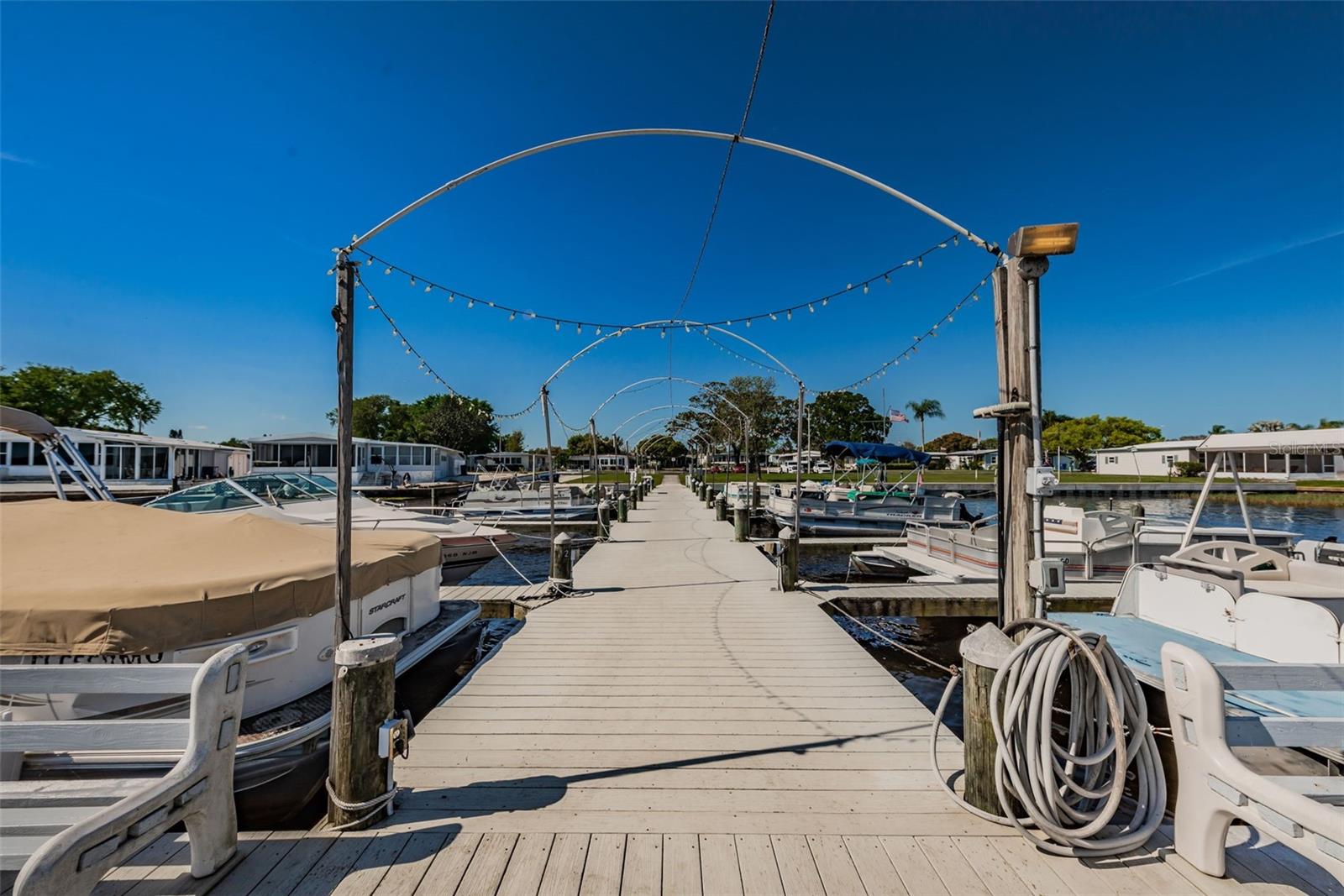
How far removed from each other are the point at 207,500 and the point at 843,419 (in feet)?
231

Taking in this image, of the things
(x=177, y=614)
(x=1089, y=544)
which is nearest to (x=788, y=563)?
(x=1089, y=544)

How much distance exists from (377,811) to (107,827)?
111 centimetres

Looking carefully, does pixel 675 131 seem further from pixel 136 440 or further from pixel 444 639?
pixel 136 440

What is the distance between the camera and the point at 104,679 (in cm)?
252

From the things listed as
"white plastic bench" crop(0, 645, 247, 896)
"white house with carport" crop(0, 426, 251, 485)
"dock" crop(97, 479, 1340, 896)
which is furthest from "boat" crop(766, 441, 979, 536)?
"white house with carport" crop(0, 426, 251, 485)

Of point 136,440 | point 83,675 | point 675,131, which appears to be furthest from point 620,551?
point 136,440

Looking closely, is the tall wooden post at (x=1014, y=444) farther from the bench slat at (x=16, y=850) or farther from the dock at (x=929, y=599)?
the dock at (x=929, y=599)

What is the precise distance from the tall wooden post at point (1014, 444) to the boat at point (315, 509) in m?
8.89

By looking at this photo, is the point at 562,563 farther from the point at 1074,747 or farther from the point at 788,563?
the point at 1074,747

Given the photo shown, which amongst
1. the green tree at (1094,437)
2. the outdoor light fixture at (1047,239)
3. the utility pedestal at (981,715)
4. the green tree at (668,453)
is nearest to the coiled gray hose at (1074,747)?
the utility pedestal at (981,715)

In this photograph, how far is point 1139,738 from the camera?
261 centimetres

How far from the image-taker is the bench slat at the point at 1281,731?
233 centimetres

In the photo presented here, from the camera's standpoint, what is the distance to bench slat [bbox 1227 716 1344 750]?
7.66 ft

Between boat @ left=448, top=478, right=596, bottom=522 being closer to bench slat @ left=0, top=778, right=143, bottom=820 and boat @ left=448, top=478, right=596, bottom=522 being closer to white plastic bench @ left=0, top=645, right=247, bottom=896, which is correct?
white plastic bench @ left=0, top=645, right=247, bottom=896
